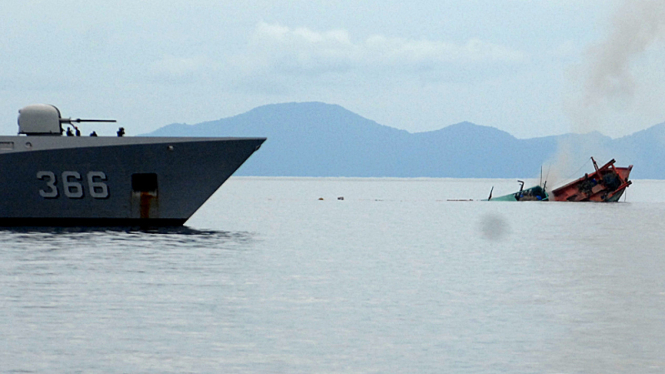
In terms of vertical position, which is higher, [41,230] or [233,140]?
[233,140]

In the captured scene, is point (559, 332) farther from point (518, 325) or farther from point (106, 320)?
point (106, 320)

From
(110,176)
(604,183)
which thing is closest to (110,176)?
(110,176)

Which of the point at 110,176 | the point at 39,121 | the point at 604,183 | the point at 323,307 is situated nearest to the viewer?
the point at 323,307

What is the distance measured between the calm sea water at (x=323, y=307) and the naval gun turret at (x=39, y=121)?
284 inches

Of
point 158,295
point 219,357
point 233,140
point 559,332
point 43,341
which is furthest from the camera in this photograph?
point 233,140

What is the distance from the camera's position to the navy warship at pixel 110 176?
34.6 meters

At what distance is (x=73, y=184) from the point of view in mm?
34906

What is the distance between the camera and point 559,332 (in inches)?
529

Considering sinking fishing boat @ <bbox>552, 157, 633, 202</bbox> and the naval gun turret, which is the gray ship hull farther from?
sinking fishing boat @ <bbox>552, 157, 633, 202</bbox>

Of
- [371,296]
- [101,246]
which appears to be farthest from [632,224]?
[371,296]

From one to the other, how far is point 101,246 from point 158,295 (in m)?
12.3

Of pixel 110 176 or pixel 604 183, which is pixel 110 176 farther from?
pixel 604 183

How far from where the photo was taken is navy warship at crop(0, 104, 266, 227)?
114 ft

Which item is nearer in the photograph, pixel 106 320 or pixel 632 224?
pixel 106 320
